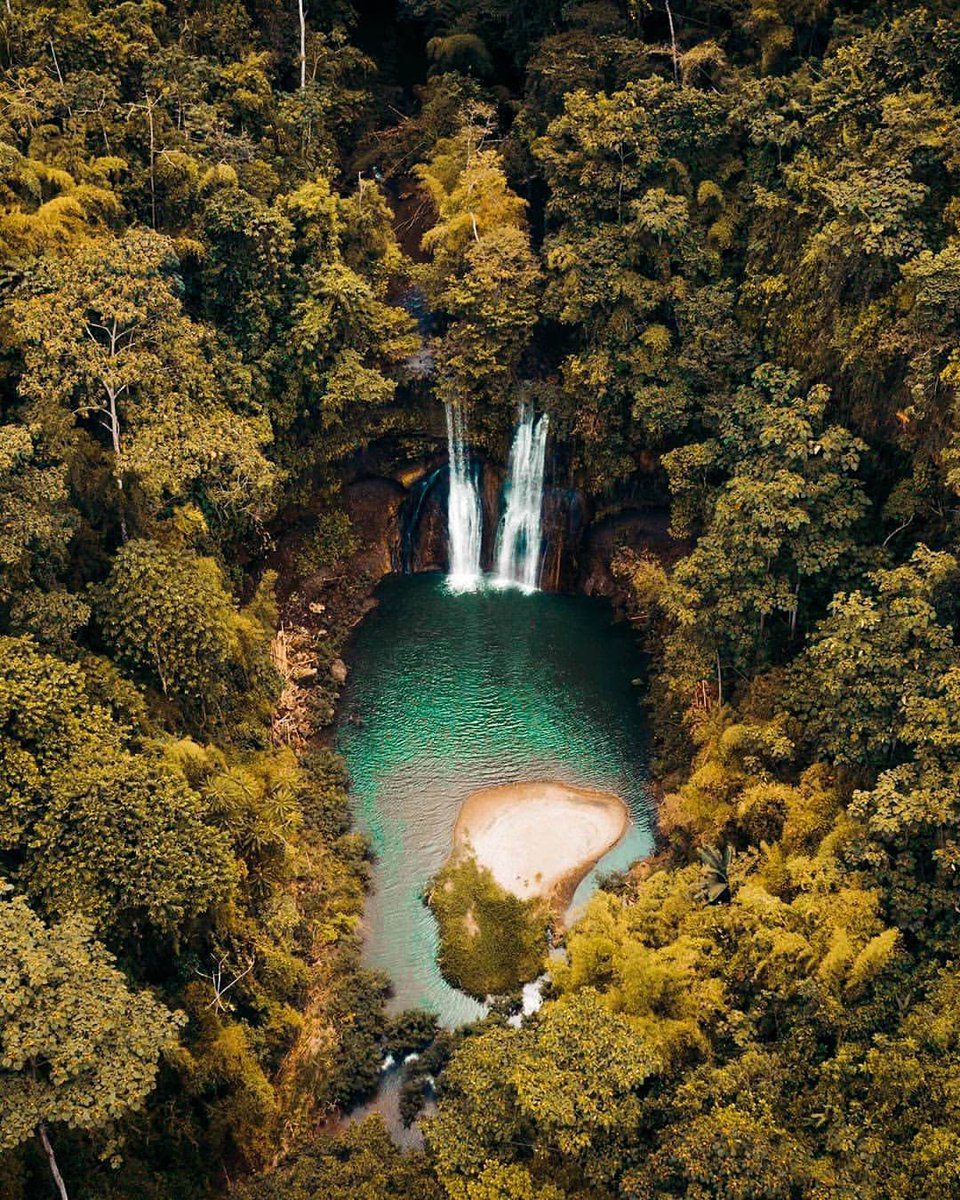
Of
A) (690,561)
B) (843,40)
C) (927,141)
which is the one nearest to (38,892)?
(690,561)

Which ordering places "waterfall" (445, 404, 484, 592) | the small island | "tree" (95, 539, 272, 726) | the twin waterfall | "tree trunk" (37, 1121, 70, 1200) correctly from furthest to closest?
"waterfall" (445, 404, 484, 592) < the twin waterfall < the small island < "tree" (95, 539, 272, 726) < "tree trunk" (37, 1121, 70, 1200)

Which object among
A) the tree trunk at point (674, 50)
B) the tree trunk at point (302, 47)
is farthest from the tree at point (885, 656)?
the tree trunk at point (302, 47)

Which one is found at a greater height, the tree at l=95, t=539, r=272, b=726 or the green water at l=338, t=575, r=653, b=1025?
the tree at l=95, t=539, r=272, b=726

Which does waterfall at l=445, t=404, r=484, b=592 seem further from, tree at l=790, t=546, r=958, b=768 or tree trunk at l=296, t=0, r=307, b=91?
tree at l=790, t=546, r=958, b=768

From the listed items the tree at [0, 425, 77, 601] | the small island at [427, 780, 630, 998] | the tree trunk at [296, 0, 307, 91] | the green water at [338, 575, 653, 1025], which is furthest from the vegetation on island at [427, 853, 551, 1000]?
the tree trunk at [296, 0, 307, 91]

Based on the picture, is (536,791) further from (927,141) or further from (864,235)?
(927,141)

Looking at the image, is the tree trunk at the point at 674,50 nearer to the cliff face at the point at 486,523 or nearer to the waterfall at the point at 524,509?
the waterfall at the point at 524,509

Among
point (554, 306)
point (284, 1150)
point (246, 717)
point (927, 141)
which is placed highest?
point (927, 141)
